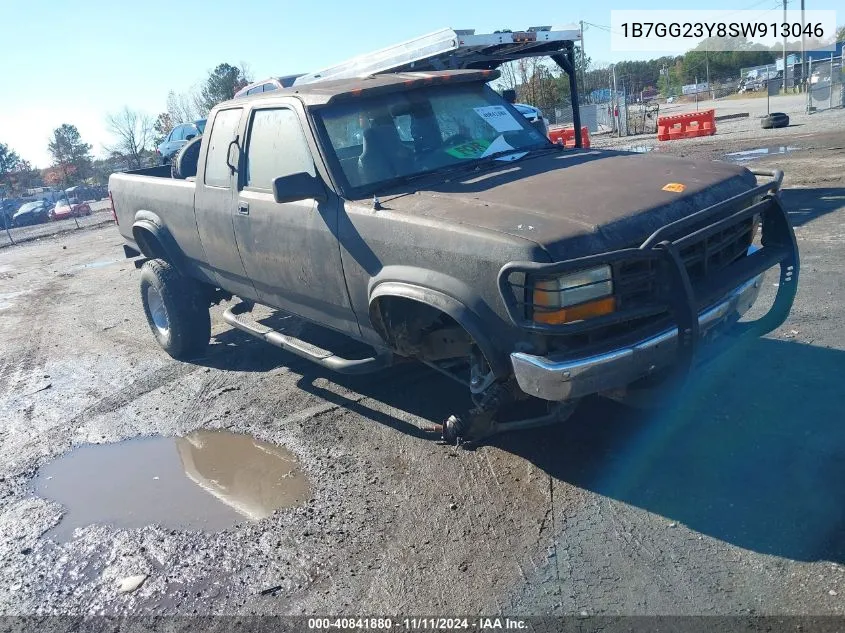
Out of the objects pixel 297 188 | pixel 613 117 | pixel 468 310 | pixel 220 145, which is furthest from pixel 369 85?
pixel 613 117

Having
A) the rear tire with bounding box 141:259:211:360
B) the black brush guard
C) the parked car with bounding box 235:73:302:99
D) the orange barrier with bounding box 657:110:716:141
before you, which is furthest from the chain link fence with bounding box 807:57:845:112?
the black brush guard

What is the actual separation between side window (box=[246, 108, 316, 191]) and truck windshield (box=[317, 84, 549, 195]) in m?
0.23

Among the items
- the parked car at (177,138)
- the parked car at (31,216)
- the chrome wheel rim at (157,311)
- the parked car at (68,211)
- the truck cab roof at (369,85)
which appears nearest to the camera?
the truck cab roof at (369,85)

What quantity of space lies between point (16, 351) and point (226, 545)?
532 centimetres

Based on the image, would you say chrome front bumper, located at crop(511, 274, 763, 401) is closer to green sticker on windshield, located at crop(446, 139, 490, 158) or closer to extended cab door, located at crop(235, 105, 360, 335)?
extended cab door, located at crop(235, 105, 360, 335)

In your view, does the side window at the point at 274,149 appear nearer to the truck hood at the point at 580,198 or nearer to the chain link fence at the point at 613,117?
the truck hood at the point at 580,198

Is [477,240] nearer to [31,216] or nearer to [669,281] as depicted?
[669,281]

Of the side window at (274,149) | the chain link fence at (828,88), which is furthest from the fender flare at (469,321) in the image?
the chain link fence at (828,88)

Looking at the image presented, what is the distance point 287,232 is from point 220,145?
1307 millimetres

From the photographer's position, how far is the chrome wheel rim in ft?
22.0

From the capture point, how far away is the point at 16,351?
7.70 m

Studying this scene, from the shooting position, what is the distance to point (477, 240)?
337cm

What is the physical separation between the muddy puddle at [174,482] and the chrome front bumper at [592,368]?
5.08 ft

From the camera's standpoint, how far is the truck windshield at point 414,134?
14.4 feet
